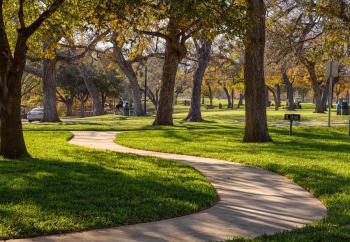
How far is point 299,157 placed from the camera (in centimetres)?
1242

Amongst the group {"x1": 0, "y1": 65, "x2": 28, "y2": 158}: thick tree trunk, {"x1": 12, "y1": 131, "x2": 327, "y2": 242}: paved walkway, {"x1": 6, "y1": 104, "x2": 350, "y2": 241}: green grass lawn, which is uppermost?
{"x1": 0, "y1": 65, "x2": 28, "y2": 158}: thick tree trunk

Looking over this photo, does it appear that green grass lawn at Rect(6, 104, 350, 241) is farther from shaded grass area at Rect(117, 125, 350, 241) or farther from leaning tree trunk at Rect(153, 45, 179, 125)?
leaning tree trunk at Rect(153, 45, 179, 125)

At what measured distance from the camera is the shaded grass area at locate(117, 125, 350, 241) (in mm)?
6023

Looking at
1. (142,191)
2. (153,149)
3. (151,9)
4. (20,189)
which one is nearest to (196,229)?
(142,191)

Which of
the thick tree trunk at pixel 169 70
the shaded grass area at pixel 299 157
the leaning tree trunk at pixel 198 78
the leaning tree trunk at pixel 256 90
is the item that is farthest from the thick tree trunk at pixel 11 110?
the leaning tree trunk at pixel 198 78

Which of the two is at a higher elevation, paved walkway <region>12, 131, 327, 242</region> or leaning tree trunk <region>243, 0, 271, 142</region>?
leaning tree trunk <region>243, 0, 271, 142</region>

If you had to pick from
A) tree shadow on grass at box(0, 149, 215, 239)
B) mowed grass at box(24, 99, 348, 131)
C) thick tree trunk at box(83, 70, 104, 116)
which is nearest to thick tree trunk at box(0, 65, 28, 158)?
tree shadow on grass at box(0, 149, 215, 239)

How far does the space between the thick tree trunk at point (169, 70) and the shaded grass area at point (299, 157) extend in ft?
14.7

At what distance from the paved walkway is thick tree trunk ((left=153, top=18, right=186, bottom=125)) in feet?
44.4

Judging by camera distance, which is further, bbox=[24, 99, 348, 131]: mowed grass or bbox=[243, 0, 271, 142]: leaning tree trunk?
bbox=[24, 99, 348, 131]: mowed grass

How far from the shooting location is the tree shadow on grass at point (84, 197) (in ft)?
20.0

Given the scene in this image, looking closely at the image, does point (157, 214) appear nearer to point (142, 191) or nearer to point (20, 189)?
point (142, 191)

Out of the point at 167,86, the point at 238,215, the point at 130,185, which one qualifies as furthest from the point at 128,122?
the point at 238,215

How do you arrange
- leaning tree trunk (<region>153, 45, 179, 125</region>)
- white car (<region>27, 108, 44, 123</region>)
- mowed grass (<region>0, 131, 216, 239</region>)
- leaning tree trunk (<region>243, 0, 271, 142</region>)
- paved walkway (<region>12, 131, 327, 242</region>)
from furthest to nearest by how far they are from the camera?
→ 1. white car (<region>27, 108, 44, 123</region>)
2. leaning tree trunk (<region>153, 45, 179, 125</region>)
3. leaning tree trunk (<region>243, 0, 271, 142</region>)
4. mowed grass (<region>0, 131, 216, 239</region>)
5. paved walkway (<region>12, 131, 327, 242</region>)
